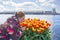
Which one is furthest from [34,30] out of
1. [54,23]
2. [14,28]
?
[54,23]

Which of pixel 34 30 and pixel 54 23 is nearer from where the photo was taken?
pixel 34 30

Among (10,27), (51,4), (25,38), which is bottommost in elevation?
(25,38)

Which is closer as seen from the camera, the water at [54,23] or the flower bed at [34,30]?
the flower bed at [34,30]

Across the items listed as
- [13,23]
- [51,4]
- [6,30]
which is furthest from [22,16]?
[51,4]

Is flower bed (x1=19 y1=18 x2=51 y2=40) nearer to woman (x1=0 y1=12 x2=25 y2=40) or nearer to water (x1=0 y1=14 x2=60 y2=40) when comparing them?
woman (x1=0 y1=12 x2=25 y2=40)

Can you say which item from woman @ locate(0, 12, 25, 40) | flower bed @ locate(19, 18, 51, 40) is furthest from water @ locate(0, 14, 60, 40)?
flower bed @ locate(19, 18, 51, 40)

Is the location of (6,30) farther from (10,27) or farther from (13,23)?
(13,23)

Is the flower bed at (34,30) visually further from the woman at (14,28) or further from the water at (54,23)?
the water at (54,23)

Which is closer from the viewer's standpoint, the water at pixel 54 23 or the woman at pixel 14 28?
the woman at pixel 14 28

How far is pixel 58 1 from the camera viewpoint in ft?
8.64

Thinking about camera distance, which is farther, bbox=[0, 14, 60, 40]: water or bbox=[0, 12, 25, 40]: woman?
bbox=[0, 14, 60, 40]: water

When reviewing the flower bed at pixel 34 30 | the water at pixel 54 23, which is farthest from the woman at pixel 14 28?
the water at pixel 54 23

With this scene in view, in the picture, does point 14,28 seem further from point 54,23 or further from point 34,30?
point 54,23

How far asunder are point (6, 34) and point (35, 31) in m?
0.37
